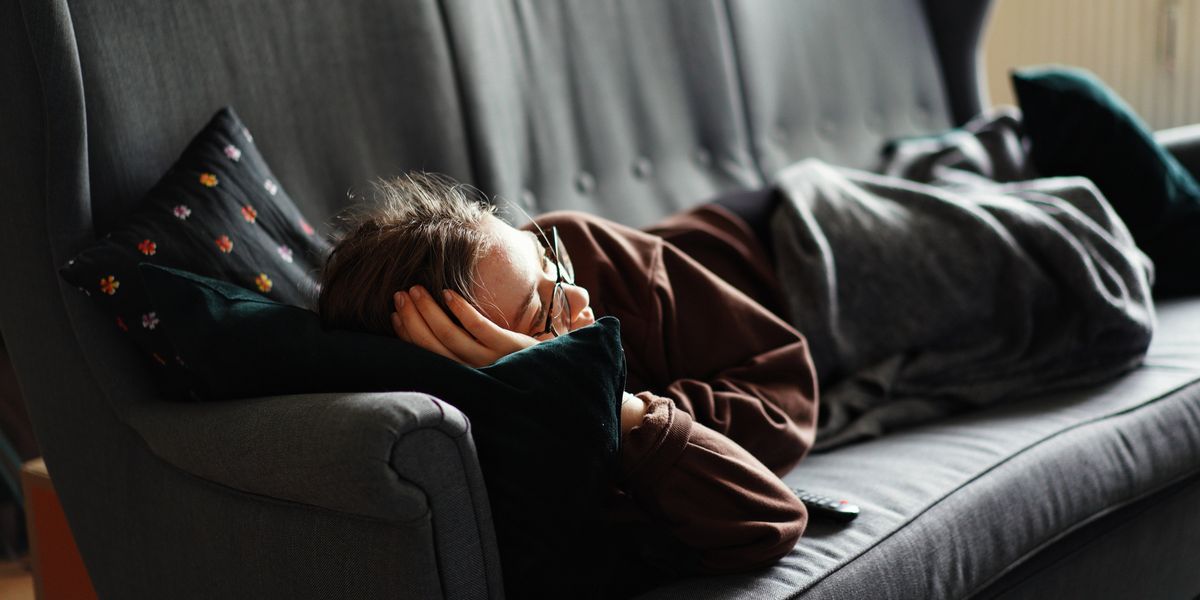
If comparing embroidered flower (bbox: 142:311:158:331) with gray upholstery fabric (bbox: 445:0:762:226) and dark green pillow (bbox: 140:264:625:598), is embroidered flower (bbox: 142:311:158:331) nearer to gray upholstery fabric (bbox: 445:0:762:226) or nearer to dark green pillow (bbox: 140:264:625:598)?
dark green pillow (bbox: 140:264:625:598)

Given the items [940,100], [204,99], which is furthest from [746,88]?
[204,99]

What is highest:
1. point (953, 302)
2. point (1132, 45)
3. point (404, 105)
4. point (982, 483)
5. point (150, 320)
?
point (404, 105)

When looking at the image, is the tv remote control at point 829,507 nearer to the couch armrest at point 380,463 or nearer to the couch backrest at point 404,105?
the couch armrest at point 380,463

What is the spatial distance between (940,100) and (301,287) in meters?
1.82

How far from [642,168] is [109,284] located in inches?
40.8

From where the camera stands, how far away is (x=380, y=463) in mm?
844

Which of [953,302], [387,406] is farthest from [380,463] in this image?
[953,302]

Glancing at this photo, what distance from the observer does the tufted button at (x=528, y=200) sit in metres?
1.73

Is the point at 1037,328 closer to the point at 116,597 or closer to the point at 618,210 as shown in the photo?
the point at 618,210

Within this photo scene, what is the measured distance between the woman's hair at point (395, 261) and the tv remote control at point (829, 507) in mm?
437

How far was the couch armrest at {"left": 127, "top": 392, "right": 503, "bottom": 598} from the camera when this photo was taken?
850 mm

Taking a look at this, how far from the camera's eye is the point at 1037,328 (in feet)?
5.06

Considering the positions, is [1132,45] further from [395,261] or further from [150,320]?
[150,320]

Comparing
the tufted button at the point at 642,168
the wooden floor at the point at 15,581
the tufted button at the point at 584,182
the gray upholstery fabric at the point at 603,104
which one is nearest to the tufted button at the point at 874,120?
the gray upholstery fabric at the point at 603,104
